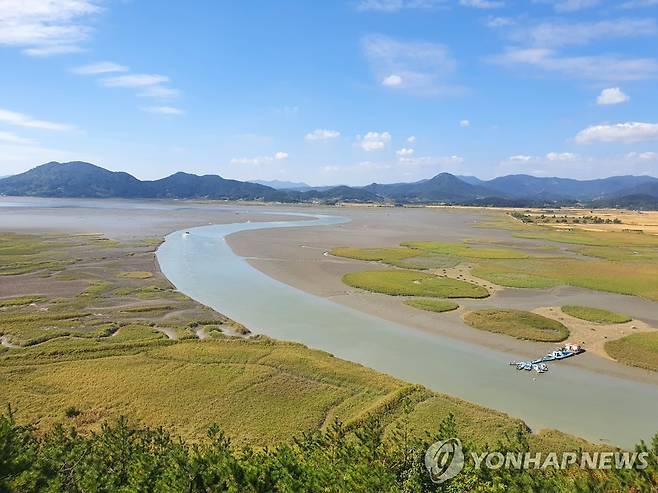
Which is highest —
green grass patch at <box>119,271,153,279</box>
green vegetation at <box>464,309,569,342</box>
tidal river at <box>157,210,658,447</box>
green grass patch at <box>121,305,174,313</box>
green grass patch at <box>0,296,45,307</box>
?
green grass patch at <box>119,271,153,279</box>

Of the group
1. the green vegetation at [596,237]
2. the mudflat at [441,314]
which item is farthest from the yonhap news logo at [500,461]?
the green vegetation at [596,237]

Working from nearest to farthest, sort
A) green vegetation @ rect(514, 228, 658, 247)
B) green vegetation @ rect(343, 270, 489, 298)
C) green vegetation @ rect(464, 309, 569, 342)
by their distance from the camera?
green vegetation @ rect(464, 309, 569, 342) → green vegetation @ rect(343, 270, 489, 298) → green vegetation @ rect(514, 228, 658, 247)

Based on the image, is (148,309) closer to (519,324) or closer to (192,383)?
(192,383)

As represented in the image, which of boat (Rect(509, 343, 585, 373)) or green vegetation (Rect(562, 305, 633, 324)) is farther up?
green vegetation (Rect(562, 305, 633, 324))

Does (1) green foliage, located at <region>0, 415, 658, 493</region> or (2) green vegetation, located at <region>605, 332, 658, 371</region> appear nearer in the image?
(1) green foliage, located at <region>0, 415, 658, 493</region>

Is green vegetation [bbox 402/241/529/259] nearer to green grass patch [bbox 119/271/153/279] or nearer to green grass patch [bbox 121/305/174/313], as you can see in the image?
green grass patch [bbox 119/271/153/279]

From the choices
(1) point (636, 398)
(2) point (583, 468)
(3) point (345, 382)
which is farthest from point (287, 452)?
(1) point (636, 398)

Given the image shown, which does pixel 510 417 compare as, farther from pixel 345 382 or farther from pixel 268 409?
pixel 268 409

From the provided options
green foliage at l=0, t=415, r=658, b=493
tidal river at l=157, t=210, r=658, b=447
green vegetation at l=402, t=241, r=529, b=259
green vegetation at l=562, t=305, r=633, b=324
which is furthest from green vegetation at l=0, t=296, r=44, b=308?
green vegetation at l=402, t=241, r=529, b=259
